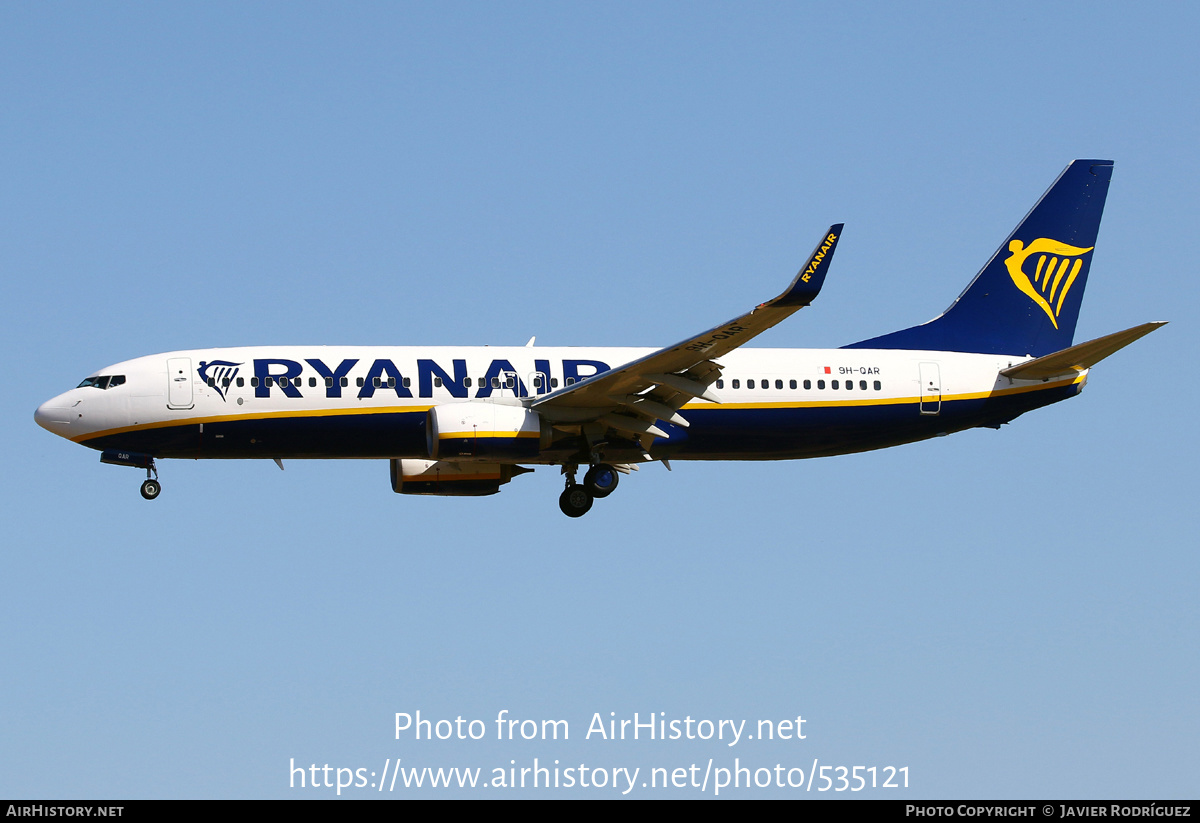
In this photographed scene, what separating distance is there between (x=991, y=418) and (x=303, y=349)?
1791 centimetres

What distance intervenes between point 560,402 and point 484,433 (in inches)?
78.6

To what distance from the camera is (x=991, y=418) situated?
40.6m

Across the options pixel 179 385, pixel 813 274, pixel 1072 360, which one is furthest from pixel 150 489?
pixel 1072 360

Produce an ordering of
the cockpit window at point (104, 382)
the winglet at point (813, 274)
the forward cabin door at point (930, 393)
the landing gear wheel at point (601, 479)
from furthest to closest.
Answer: the forward cabin door at point (930, 393)
the landing gear wheel at point (601, 479)
the cockpit window at point (104, 382)
the winglet at point (813, 274)

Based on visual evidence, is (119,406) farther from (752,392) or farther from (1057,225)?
(1057,225)

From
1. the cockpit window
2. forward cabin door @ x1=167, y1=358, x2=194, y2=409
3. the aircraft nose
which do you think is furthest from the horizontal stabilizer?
the aircraft nose

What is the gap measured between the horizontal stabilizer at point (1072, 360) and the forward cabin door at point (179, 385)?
20.7m

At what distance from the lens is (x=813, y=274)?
2988cm

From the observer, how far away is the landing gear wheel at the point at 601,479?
37.8 metres

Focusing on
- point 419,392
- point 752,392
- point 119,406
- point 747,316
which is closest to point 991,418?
point 752,392

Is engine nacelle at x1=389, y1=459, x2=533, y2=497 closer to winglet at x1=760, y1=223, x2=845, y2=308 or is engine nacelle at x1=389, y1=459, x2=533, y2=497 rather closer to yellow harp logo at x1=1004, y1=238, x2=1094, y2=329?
winglet at x1=760, y1=223, x2=845, y2=308

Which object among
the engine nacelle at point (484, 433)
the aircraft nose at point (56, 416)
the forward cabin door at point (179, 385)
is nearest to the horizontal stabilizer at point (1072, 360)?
the engine nacelle at point (484, 433)

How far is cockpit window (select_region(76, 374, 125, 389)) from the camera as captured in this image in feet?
120

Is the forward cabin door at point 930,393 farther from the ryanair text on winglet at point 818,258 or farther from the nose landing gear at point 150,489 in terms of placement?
the nose landing gear at point 150,489
